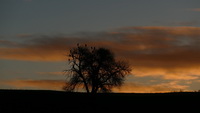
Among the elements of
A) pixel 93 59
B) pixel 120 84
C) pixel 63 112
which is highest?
pixel 93 59

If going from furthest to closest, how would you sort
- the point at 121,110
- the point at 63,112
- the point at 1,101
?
the point at 1,101 → the point at 121,110 → the point at 63,112

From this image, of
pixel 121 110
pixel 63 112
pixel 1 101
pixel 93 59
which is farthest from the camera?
pixel 93 59

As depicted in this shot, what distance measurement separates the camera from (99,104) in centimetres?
5303

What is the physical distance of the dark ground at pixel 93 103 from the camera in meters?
46.6

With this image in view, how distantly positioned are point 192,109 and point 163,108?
3561 millimetres

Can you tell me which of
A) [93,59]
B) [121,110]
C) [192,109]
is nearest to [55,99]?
[93,59]

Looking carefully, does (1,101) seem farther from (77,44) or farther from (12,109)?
(77,44)

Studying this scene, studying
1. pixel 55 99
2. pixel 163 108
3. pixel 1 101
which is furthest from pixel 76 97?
pixel 163 108

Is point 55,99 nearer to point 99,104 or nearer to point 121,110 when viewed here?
point 99,104

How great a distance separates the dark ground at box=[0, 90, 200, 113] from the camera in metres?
46.6

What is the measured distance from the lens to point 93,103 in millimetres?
53500

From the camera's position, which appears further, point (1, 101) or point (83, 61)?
point (83, 61)

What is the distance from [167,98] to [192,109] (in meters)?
10.8

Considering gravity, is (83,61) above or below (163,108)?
above
